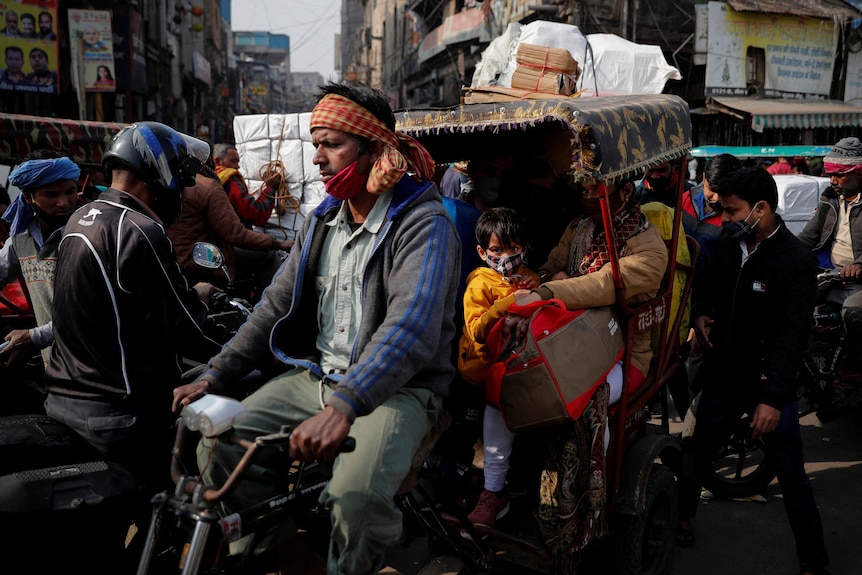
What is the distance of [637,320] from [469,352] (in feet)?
3.11

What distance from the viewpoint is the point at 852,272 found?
5.00 meters

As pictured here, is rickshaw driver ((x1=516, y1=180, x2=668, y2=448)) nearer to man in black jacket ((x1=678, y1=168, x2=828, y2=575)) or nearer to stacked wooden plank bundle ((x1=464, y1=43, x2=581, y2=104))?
man in black jacket ((x1=678, y1=168, x2=828, y2=575))

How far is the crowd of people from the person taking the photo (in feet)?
7.11

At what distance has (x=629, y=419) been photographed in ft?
10.9

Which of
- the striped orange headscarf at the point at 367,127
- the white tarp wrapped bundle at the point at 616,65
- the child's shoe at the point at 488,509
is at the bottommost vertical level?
the child's shoe at the point at 488,509

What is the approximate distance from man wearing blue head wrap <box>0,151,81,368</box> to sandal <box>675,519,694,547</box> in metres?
3.48

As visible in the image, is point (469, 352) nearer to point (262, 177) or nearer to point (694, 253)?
point (694, 253)

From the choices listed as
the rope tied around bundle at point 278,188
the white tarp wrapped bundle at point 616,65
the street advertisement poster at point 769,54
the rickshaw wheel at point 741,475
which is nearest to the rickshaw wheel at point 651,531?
the rickshaw wheel at point 741,475

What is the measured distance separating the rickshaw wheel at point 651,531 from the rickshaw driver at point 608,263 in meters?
0.47

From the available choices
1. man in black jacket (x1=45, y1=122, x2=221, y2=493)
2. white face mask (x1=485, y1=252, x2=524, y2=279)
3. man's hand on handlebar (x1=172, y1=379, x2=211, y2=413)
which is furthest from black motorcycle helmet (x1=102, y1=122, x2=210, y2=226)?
white face mask (x1=485, y1=252, x2=524, y2=279)

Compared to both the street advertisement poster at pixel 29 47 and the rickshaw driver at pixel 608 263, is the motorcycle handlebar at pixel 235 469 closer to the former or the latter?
the rickshaw driver at pixel 608 263

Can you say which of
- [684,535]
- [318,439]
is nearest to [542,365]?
[318,439]

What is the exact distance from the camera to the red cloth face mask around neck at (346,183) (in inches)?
95.0

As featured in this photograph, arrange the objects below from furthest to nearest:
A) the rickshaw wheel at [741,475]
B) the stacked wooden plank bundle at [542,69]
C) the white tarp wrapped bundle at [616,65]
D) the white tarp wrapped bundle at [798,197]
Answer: the white tarp wrapped bundle at [798,197] < the white tarp wrapped bundle at [616,65] < the rickshaw wheel at [741,475] < the stacked wooden plank bundle at [542,69]
